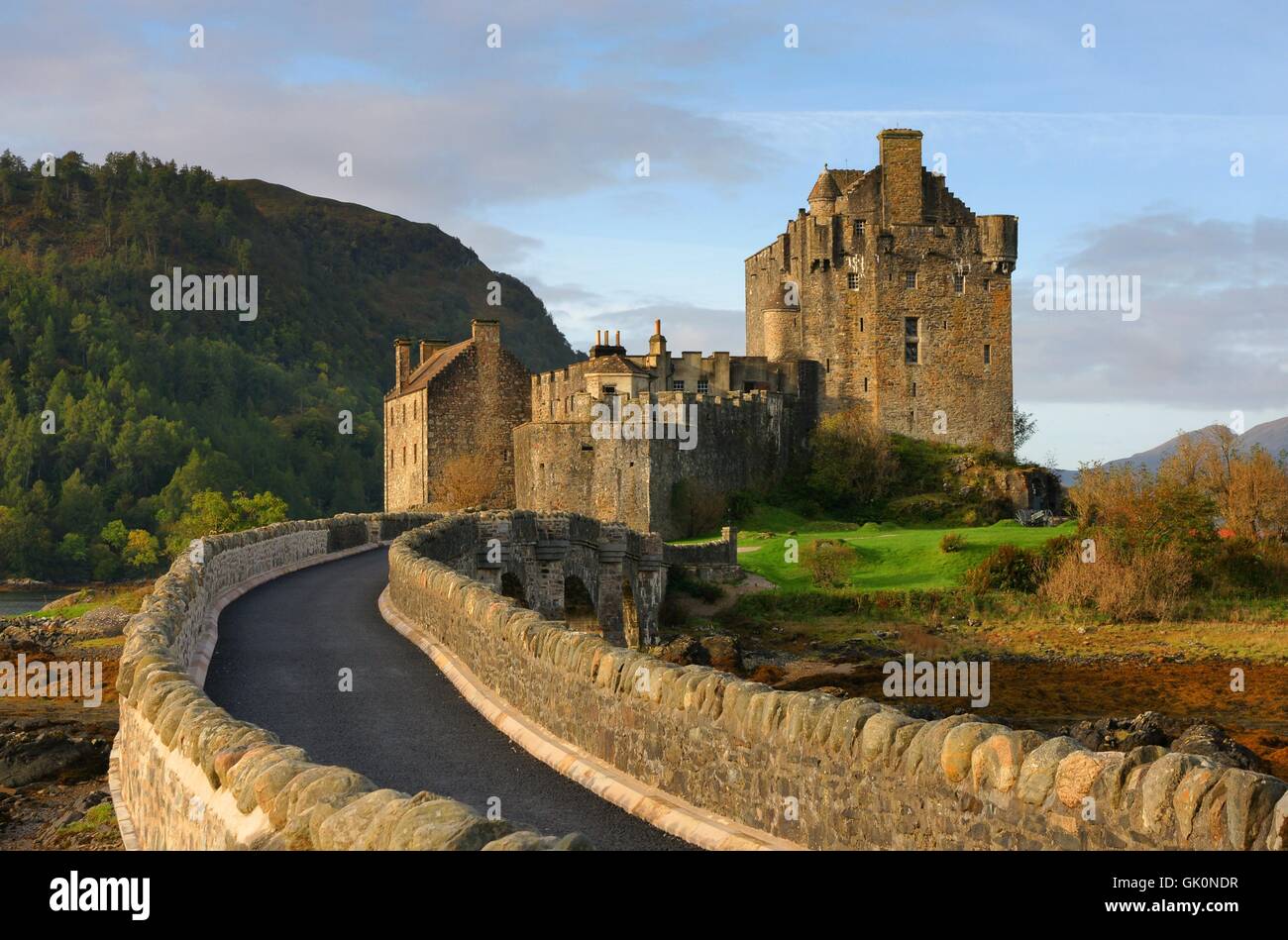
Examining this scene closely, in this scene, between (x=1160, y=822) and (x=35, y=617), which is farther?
(x=35, y=617)

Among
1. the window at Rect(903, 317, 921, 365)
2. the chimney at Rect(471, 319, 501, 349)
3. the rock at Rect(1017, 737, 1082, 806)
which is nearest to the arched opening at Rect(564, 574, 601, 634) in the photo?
the chimney at Rect(471, 319, 501, 349)

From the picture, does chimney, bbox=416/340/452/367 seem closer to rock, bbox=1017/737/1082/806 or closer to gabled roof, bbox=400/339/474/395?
gabled roof, bbox=400/339/474/395

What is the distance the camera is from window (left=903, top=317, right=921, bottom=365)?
234 feet

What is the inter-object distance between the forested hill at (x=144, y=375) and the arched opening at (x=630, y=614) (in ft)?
185

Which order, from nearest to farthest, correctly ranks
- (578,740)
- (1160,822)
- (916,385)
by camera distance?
(1160,822) < (578,740) < (916,385)

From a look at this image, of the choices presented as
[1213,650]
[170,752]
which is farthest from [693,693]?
[1213,650]

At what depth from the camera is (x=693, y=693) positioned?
38.2 feet

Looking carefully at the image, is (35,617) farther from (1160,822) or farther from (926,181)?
(1160,822)

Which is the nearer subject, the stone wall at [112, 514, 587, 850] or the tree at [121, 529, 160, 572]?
the stone wall at [112, 514, 587, 850]

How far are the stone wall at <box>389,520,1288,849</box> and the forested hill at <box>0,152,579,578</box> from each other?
3448 inches

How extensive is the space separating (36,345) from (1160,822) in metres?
135

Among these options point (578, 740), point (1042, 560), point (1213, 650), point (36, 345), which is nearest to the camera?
point (578, 740)

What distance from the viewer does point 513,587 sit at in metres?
38.8
